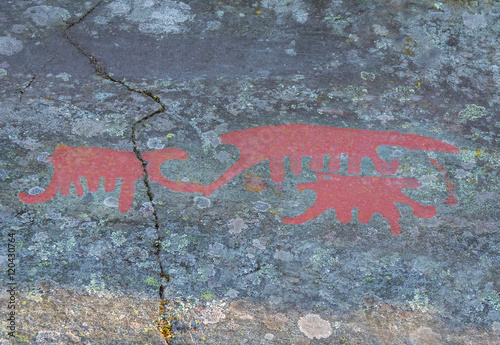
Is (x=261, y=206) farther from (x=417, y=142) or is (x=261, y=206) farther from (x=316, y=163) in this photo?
(x=417, y=142)

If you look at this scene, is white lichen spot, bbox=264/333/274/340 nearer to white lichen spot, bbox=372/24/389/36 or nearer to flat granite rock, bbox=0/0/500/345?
flat granite rock, bbox=0/0/500/345

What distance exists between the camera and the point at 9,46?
2.45 m

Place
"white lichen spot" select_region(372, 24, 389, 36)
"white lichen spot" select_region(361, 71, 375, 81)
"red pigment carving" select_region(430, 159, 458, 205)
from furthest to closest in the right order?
1. "white lichen spot" select_region(372, 24, 389, 36)
2. "white lichen spot" select_region(361, 71, 375, 81)
3. "red pigment carving" select_region(430, 159, 458, 205)

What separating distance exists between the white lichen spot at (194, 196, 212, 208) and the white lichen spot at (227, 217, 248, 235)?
15 centimetres

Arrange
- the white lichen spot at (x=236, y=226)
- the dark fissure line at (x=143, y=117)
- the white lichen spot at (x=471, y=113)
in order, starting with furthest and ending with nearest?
the white lichen spot at (x=471, y=113) < the white lichen spot at (x=236, y=226) < the dark fissure line at (x=143, y=117)

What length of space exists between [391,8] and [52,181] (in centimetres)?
229

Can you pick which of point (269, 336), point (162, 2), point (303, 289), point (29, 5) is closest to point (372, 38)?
point (162, 2)

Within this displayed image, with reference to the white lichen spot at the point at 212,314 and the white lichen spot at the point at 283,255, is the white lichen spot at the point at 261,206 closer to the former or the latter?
the white lichen spot at the point at 283,255

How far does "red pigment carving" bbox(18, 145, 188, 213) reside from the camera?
1926 mm

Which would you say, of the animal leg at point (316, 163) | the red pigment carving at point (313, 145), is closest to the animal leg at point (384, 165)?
the red pigment carving at point (313, 145)

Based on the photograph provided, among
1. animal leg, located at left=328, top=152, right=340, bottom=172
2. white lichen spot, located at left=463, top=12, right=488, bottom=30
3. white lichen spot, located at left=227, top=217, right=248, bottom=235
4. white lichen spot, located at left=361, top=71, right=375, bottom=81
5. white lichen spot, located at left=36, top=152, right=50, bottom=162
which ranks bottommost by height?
white lichen spot, located at left=227, top=217, right=248, bottom=235

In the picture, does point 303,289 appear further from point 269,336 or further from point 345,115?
point 345,115

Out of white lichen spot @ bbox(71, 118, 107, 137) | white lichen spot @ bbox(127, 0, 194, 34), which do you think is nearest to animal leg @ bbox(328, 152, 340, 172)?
white lichen spot @ bbox(71, 118, 107, 137)

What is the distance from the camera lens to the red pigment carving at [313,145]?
6.82 ft
